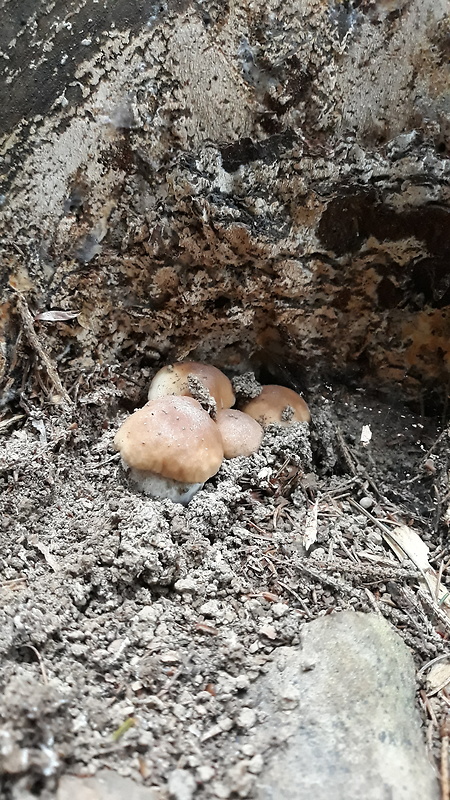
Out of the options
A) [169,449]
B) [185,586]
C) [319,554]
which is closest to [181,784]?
[185,586]

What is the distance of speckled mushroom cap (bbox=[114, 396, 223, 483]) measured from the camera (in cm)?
187

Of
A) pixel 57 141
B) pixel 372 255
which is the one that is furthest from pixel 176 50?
pixel 372 255

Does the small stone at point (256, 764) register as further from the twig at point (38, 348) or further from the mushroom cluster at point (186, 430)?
the twig at point (38, 348)

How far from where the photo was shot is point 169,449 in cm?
186

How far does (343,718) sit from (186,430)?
0.97m

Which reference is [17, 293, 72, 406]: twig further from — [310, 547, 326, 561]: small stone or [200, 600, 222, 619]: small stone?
[310, 547, 326, 561]: small stone

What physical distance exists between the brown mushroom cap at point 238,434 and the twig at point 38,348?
59 cm

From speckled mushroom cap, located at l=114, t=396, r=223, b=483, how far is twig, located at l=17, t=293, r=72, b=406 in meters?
0.29

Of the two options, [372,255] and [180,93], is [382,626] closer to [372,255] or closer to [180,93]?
[372,255]

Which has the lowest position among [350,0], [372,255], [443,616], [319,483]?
[443,616]

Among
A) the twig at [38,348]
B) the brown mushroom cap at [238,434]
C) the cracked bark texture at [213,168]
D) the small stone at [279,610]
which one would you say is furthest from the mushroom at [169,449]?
the small stone at [279,610]

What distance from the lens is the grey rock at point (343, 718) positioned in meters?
1.18

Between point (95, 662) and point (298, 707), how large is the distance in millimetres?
513

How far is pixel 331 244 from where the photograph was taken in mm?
2152
